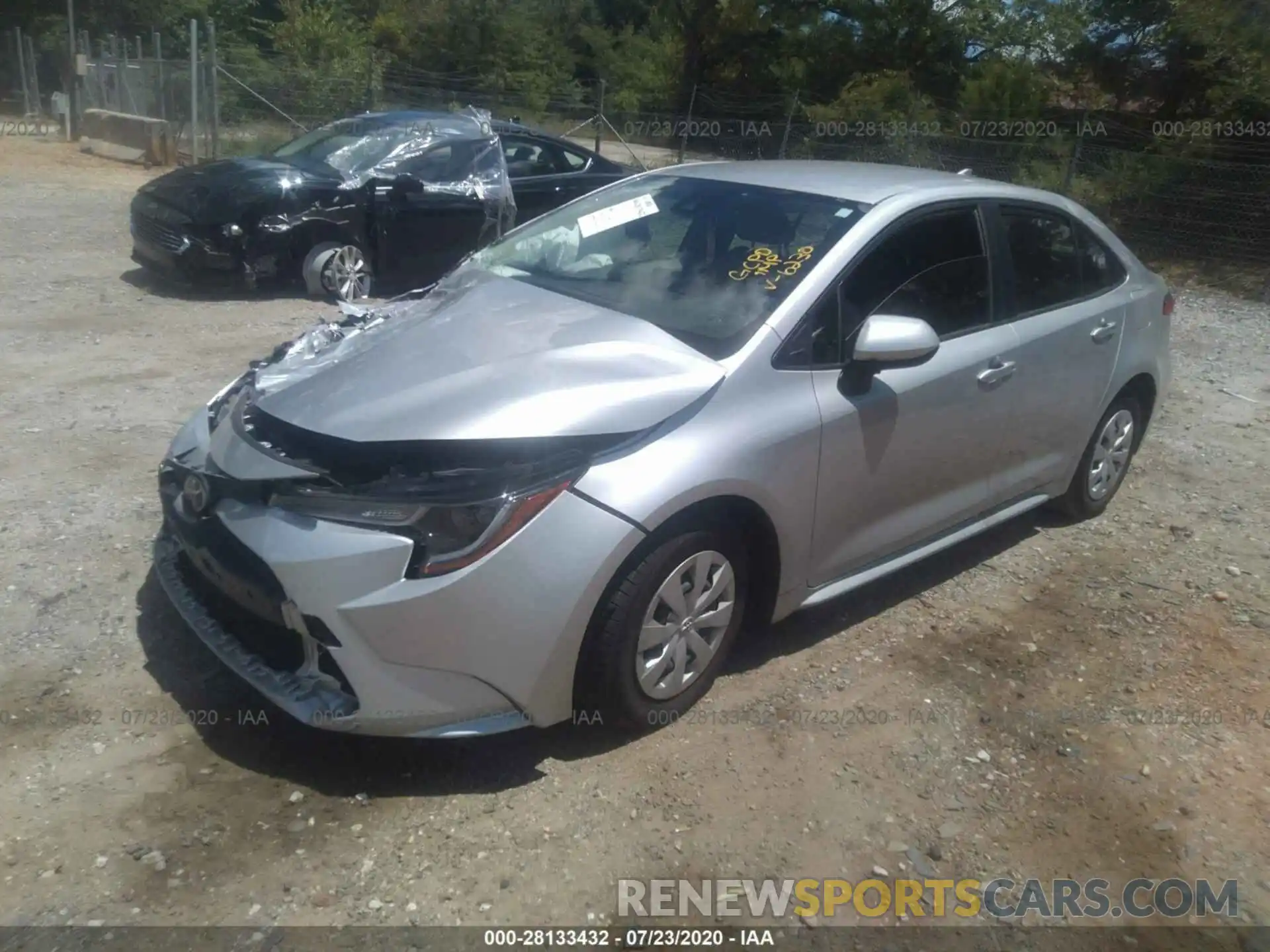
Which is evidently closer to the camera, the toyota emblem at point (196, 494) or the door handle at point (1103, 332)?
the toyota emblem at point (196, 494)

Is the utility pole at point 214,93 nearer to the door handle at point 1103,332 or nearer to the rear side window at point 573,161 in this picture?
the rear side window at point 573,161

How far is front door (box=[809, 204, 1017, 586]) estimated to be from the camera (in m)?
3.92

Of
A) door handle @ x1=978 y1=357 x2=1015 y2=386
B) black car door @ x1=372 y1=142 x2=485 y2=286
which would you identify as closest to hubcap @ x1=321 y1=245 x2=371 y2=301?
black car door @ x1=372 y1=142 x2=485 y2=286

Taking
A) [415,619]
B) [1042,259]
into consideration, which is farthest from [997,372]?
[415,619]

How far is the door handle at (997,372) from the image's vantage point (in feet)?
14.4

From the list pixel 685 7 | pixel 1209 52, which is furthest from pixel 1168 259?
pixel 685 7

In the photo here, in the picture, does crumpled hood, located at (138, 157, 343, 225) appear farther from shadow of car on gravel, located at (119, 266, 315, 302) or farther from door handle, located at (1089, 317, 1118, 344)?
door handle, located at (1089, 317, 1118, 344)

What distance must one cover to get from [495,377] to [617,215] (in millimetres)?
1388

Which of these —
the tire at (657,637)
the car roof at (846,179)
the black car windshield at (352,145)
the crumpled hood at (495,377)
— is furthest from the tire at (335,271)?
the tire at (657,637)

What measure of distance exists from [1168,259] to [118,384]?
513 inches

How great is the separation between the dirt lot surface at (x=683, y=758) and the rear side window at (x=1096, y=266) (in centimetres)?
120

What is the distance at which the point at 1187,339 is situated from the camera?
10203 mm

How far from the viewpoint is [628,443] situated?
3350mm

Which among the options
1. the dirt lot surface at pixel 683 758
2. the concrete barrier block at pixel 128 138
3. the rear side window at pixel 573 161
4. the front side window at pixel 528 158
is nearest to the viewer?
the dirt lot surface at pixel 683 758
